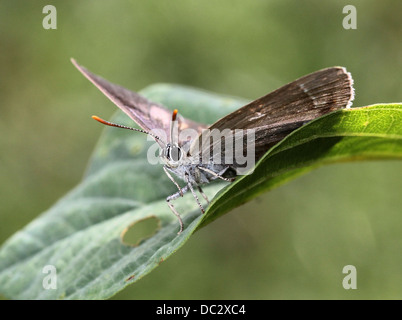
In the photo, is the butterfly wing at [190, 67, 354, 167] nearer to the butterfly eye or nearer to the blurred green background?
the butterfly eye

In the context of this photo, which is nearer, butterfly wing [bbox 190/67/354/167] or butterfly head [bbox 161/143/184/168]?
butterfly wing [bbox 190/67/354/167]

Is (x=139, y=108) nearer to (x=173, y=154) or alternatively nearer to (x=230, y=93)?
(x=173, y=154)

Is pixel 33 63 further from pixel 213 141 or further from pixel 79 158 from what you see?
pixel 213 141

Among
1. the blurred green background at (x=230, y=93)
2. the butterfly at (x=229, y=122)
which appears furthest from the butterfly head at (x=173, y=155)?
the blurred green background at (x=230, y=93)

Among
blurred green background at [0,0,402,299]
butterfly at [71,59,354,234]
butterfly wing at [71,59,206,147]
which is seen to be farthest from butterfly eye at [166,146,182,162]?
blurred green background at [0,0,402,299]

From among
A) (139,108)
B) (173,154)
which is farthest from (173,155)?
(139,108)

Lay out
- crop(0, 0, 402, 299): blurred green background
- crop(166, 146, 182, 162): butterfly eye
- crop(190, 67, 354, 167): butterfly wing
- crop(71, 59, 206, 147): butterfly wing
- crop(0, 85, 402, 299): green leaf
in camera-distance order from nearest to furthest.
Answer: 1. crop(0, 85, 402, 299): green leaf
2. crop(190, 67, 354, 167): butterfly wing
3. crop(71, 59, 206, 147): butterfly wing
4. crop(166, 146, 182, 162): butterfly eye
5. crop(0, 0, 402, 299): blurred green background
